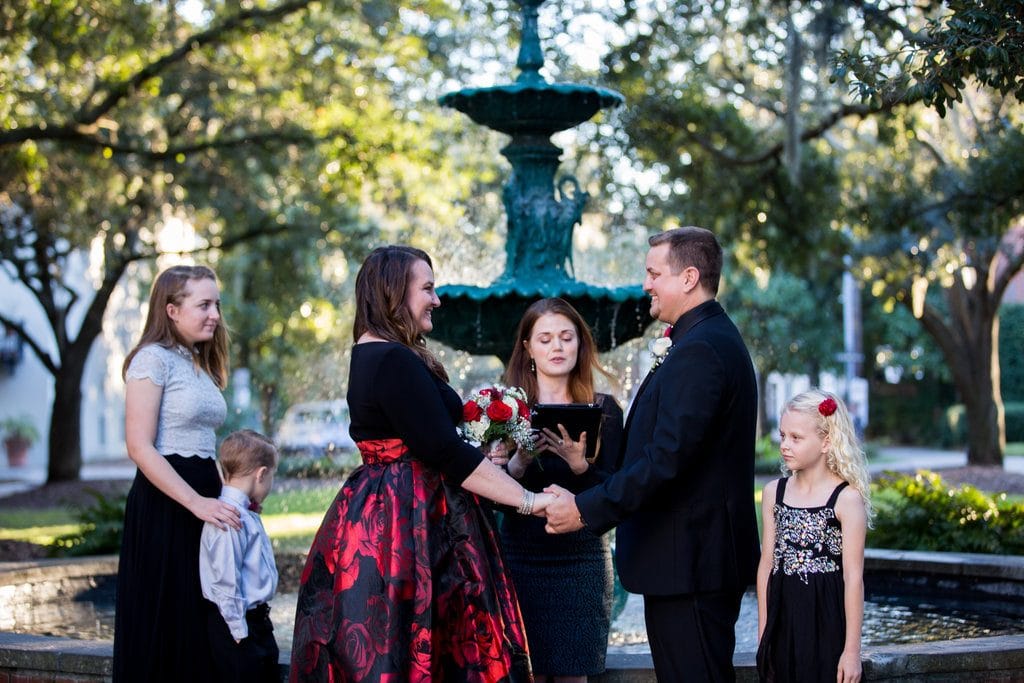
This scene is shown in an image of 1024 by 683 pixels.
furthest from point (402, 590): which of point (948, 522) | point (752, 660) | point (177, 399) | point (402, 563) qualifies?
point (948, 522)

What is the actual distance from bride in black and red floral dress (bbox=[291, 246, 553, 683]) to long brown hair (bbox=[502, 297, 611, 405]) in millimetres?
908

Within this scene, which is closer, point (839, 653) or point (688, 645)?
point (688, 645)

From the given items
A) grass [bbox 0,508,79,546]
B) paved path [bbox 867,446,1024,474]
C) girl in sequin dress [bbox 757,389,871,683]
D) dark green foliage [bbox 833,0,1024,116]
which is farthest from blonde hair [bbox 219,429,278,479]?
paved path [bbox 867,446,1024,474]

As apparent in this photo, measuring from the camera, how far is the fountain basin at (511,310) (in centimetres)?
738

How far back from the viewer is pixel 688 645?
4426mm

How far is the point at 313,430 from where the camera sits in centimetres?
2681

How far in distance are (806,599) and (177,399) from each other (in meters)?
2.56

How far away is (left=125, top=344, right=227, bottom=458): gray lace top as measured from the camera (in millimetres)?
5324

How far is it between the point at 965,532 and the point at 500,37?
11104 millimetres

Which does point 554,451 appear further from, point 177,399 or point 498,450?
point 177,399

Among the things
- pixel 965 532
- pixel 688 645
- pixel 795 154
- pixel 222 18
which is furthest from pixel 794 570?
pixel 222 18

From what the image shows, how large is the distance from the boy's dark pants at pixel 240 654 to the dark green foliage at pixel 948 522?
543cm

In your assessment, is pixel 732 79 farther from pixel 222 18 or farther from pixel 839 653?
pixel 839 653

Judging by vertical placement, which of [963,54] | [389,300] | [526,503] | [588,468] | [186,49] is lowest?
[526,503]
